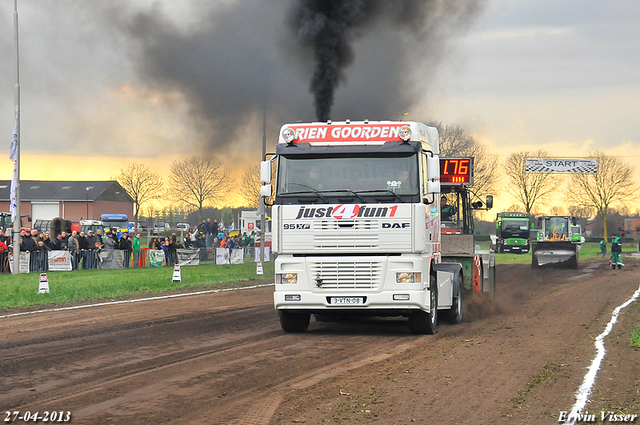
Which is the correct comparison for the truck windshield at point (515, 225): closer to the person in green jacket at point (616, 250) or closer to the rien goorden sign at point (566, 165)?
the rien goorden sign at point (566, 165)

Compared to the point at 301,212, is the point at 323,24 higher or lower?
higher

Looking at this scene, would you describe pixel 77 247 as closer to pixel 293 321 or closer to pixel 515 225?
pixel 293 321

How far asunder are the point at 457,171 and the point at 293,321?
6.14 metres

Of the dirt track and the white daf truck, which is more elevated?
the white daf truck

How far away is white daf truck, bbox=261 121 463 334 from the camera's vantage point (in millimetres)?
11992

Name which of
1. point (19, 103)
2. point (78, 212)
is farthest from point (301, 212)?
point (78, 212)

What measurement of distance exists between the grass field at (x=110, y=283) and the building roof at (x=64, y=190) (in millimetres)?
56166

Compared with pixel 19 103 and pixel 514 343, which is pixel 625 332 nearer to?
pixel 514 343

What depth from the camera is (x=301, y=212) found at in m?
12.1

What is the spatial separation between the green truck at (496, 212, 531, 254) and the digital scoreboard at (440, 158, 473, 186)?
4761 cm

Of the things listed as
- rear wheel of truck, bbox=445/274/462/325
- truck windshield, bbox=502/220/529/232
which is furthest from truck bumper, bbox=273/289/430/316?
truck windshield, bbox=502/220/529/232

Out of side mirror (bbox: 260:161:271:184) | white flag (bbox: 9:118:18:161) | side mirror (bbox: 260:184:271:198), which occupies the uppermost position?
white flag (bbox: 9:118:18:161)

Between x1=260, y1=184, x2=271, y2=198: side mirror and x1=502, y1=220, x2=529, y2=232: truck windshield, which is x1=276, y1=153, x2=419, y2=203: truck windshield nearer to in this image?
x1=260, y1=184, x2=271, y2=198: side mirror

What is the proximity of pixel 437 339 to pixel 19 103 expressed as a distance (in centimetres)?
2203
